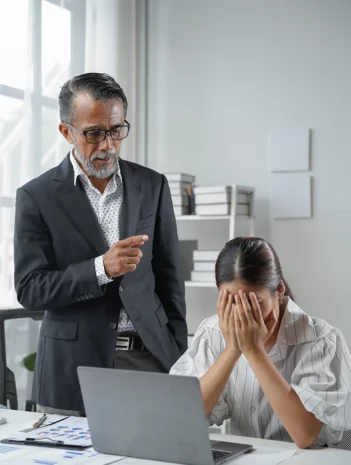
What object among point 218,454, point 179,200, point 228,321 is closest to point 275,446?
point 218,454

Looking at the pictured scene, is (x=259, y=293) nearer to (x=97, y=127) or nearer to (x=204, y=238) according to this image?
(x=97, y=127)

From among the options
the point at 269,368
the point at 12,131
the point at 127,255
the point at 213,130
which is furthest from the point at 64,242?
the point at 213,130

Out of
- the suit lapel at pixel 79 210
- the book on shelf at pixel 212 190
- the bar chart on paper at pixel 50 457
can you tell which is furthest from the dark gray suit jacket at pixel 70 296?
the book on shelf at pixel 212 190

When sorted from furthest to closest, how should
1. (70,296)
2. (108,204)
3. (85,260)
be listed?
(108,204) → (85,260) → (70,296)

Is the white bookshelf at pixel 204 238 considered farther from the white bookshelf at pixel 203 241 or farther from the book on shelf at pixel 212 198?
the book on shelf at pixel 212 198

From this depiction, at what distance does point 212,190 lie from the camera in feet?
12.5

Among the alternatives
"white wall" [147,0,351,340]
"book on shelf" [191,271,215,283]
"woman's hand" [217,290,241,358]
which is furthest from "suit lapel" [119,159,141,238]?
"white wall" [147,0,351,340]

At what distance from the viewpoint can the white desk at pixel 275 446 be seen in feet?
4.95

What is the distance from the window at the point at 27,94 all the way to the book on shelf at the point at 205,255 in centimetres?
86

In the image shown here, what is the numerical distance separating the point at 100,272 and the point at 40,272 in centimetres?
20

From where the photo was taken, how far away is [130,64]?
14.1ft

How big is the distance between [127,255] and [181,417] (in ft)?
2.13

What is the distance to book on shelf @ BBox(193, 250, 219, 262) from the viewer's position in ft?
12.5

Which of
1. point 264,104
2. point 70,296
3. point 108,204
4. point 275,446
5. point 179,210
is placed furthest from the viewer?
point 264,104
